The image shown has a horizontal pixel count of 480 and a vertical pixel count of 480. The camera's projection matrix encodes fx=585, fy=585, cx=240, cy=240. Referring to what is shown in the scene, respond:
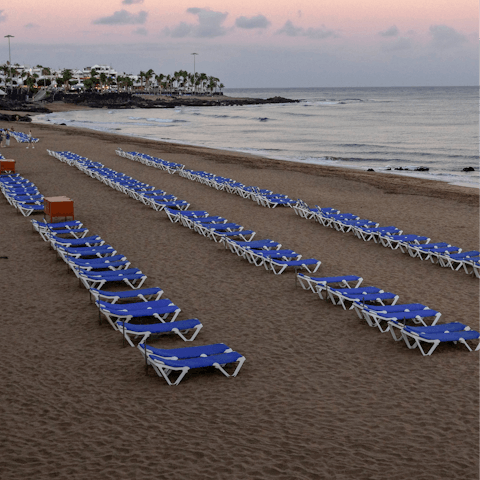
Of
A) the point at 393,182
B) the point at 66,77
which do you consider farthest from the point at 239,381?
the point at 66,77

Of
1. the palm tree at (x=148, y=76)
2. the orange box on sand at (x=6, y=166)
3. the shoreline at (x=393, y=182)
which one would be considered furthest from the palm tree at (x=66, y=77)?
the orange box on sand at (x=6, y=166)

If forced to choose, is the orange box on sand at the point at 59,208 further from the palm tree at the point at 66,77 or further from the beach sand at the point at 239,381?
the palm tree at the point at 66,77

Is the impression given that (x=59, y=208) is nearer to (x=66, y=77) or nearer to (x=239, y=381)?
(x=239, y=381)

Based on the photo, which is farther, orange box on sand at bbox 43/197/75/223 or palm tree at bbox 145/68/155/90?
palm tree at bbox 145/68/155/90

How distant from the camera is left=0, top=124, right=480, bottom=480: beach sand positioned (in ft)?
15.4

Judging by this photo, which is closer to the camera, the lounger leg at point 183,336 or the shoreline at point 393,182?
the lounger leg at point 183,336

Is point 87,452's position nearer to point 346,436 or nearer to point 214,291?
point 346,436

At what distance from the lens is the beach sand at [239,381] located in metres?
4.69

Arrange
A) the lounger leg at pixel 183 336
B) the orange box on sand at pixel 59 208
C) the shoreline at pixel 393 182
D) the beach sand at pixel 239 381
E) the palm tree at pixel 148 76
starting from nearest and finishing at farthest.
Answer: the beach sand at pixel 239 381 → the lounger leg at pixel 183 336 → the orange box on sand at pixel 59 208 → the shoreline at pixel 393 182 → the palm tree at pixel 148 76

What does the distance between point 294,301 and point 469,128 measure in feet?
167

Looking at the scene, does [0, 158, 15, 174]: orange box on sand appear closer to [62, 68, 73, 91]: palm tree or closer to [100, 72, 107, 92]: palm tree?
[62, 68, 73, 91]: palm tree

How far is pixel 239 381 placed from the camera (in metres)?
6.15

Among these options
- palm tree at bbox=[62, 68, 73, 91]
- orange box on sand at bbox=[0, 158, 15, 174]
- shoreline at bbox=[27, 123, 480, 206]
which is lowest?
shoreline at bbox=[27, 123, 480, 206]

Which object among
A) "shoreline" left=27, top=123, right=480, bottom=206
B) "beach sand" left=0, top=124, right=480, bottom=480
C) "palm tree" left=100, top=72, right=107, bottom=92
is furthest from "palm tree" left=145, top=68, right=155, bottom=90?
"beach sand" left=0, top=124, right=480, bottom=480
